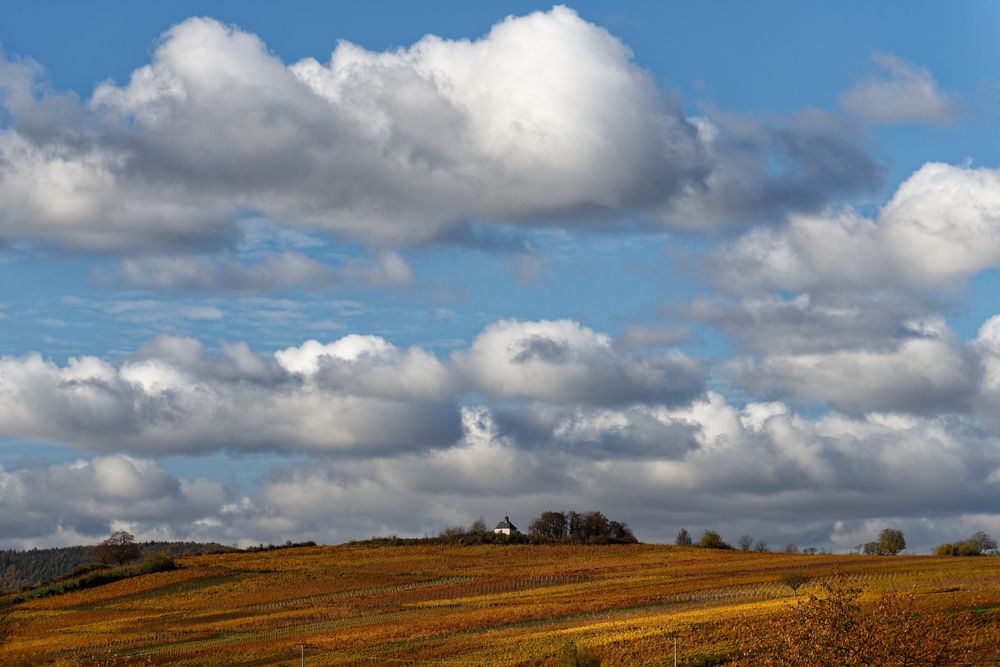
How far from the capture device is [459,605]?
100 metres

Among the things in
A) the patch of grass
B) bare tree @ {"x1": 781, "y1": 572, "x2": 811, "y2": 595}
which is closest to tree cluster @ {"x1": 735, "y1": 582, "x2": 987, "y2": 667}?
bare tree @ {"x1": 781, "y1": 572, "x2": 811, "y2": 595}

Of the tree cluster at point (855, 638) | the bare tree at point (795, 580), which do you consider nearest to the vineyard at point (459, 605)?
the bare tree at point (795, 580)

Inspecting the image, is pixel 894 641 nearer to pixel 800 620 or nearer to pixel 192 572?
pixel 800 620

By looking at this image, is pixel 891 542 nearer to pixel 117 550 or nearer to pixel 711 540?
pixel 711 540

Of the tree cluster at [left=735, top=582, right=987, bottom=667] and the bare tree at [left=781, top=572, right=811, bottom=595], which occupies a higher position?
the bare tree at [left=781, top=572, right=811, bottom=595]

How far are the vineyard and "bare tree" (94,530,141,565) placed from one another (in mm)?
39626

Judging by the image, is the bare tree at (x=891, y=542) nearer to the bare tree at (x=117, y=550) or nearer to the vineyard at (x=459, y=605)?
the vineyard at (x=459, y=605)

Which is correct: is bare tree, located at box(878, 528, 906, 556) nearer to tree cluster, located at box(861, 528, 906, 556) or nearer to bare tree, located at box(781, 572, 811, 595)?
tree cluster, located at box(861, 528, 906, 556)

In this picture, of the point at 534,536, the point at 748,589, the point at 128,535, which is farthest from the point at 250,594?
the point at 128,535

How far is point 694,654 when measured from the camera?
203 ft

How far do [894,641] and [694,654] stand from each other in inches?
1062

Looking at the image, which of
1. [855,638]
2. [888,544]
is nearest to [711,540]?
[888,544]

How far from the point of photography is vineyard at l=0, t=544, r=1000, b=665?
69188mm

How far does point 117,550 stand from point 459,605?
110 m
